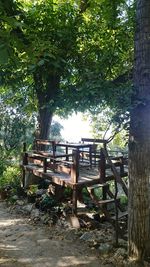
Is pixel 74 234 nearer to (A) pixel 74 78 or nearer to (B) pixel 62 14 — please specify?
(A) pixel 74 78

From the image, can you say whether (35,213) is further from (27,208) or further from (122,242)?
(122,242)

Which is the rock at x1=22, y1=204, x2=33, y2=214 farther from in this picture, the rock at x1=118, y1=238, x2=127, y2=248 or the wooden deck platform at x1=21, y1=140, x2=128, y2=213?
the rock at x1=118, y1=238, x2=127, y2=248

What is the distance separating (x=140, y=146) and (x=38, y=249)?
133 inches

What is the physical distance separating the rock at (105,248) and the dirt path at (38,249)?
21 cm

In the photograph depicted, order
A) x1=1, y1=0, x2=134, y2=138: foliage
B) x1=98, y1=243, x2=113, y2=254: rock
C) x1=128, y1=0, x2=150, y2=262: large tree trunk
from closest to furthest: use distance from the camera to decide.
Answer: x1=128, y1=0, x2=150, y2=262: large tree trunk
x1=98, y1=243, x2=113, y2=254: rock
x1=1, y1=0, x2=134, y2=138: foliage

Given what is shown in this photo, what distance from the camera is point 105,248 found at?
22.4 ft

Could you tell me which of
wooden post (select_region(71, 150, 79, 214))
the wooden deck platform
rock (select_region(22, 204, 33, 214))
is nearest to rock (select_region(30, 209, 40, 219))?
rock (select_region(22, 204, 33, 214))

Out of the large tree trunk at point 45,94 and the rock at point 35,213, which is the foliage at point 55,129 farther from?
the rock at point 35,213

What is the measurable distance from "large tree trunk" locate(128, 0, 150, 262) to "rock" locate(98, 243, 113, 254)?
683 mm

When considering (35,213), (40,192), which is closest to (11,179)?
(40,192)

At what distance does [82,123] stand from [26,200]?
12.7 meters

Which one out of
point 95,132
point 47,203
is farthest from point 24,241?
point 95,132

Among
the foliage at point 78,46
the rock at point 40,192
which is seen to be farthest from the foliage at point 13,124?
the rock at point 40,192

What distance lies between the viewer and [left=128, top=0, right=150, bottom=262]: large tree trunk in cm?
605
